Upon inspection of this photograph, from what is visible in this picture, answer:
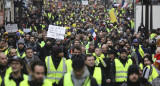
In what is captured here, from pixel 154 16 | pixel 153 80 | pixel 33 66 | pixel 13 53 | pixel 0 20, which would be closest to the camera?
pixel 33 66

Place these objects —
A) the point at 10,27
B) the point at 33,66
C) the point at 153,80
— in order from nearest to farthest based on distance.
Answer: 1. the point at 33,66
2. the point at 153,80
3. the point at 10,27

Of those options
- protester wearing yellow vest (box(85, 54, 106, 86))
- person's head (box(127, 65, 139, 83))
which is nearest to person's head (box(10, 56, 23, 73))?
protester wearing yellow vest (box(85, 54, 106, 86))

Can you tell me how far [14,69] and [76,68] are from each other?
1163 mm

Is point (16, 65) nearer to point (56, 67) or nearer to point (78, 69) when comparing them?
point (78, 69)

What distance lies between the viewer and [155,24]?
27.3 meters

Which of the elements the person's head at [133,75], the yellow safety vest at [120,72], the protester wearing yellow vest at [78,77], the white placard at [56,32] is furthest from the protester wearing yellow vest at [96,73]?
the white placard at [56,32]

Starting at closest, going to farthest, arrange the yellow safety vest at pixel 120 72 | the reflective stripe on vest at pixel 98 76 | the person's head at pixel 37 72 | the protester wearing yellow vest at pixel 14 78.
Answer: the person's head at pixel 37 72 → the protester wearing yellow vest at pixel 14 78 → the reflective stripe on vest at pixel 98 76 → the yellow safety vest at pixel 120 72

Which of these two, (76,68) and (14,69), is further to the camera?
(14,69)

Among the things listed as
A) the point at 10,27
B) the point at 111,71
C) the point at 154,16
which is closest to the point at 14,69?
the point at 111,71

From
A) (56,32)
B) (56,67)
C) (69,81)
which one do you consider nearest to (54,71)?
(56,67)

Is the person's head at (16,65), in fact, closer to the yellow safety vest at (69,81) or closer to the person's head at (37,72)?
the person's head at (37,72)

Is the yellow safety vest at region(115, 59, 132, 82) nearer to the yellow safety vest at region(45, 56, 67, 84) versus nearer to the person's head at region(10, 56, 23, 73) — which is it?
the yellow safety vest at region(45, 56, 67, 84)

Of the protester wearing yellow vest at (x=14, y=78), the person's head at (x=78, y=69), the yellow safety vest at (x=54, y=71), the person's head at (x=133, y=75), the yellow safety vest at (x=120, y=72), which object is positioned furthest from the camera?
the yellow safety vest at (x=120, y=72)

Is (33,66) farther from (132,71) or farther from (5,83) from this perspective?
(132,71)
